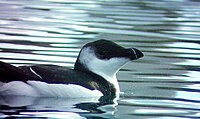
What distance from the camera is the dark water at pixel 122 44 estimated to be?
1159 centimetres

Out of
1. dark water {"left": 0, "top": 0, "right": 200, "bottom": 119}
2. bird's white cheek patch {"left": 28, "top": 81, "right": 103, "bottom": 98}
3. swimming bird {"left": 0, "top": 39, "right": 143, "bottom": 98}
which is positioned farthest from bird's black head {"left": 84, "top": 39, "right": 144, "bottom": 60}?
bird's white cheek patch {"left": 28, "top": 81, "right": 103, "bottom": 98}

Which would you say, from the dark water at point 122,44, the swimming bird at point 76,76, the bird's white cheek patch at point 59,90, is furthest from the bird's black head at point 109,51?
the bird's white cheek patch at point 59,90

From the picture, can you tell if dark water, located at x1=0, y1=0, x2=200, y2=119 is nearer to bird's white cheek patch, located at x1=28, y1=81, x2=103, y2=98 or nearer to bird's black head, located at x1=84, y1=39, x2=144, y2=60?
bird's white cheek patch, located at x1=28, y1=81, x2=103, y2=98

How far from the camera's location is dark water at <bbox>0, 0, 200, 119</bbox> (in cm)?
1159

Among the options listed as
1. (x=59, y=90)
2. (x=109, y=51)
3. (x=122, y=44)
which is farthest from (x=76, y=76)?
(x=122, y=44)

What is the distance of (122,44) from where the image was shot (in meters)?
18.3

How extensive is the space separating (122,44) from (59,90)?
21.3ft

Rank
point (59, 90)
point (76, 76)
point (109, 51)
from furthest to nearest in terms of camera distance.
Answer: point (109, 51) < point (76, 76) < point (59, 90)

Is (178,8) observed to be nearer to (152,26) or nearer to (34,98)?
(152,26)

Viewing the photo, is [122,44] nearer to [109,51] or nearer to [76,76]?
[109,51]

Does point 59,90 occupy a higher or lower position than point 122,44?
higher

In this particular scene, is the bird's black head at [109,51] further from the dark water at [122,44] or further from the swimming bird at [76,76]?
the dark water at [122,44]

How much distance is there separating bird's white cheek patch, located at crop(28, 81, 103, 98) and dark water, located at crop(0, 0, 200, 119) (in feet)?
0.28

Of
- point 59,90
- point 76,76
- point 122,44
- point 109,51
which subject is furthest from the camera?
point 122,44
